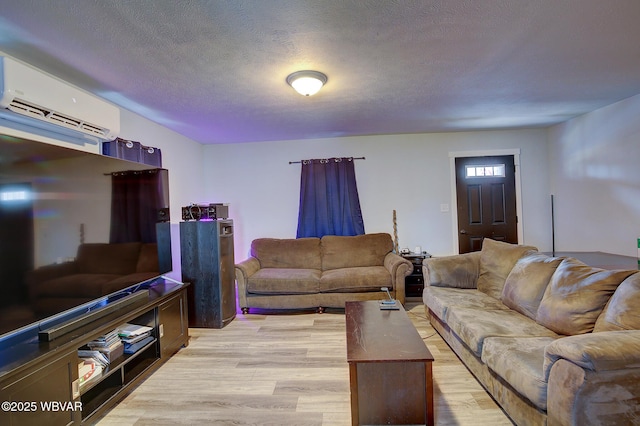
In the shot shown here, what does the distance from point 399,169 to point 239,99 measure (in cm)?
270

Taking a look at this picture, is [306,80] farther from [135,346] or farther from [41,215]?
[135,346]

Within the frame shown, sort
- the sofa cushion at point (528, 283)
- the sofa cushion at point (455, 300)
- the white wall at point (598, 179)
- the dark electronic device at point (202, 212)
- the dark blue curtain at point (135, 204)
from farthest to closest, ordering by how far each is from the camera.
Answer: the dark electronic device at point (202, 212), the white wall at point (598, 179), the sofa cushion at point (455, 300), the dark blue curtain at point (135, 204), the sofa cushion at point (528, 283)

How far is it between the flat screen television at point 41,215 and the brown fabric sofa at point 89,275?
1.2 inches

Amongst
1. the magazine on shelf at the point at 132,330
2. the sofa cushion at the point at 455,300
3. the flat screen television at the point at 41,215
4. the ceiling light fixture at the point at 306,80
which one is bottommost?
the magazine on shelf at the point at 132,330

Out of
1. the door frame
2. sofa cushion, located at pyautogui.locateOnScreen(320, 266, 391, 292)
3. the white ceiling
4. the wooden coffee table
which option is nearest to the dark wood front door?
the door frame

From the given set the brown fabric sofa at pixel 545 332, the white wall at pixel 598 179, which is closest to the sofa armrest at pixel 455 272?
the brown fabric sofa at pixel 545 332

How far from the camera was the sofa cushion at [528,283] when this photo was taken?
214 cm

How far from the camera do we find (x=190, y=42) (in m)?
1.89

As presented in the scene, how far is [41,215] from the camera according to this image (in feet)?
5.56

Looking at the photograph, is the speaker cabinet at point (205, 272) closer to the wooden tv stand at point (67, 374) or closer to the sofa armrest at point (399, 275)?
the wooden tv stand at point (67, 374)

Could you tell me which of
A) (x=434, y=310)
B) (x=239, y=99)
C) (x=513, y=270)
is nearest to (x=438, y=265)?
(x=434, y=310)

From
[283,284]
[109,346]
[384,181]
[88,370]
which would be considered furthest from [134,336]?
[384,181]

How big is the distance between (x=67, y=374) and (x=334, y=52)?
2545 millimetres

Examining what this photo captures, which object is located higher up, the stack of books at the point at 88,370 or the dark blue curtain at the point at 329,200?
the dark blue curtain at the point at 329,200
